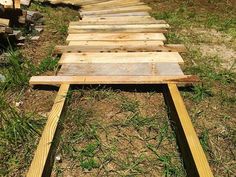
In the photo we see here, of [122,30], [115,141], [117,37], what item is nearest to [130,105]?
[115,141]

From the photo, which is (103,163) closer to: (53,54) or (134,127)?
(134,127)

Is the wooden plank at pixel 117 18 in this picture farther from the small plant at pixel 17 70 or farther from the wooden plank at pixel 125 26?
the small plant at pixel 17 70

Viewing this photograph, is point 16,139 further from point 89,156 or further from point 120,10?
point 120,10

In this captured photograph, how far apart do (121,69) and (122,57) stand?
1.29 ft

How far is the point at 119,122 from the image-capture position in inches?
160

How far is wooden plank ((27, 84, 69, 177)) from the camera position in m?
3.10

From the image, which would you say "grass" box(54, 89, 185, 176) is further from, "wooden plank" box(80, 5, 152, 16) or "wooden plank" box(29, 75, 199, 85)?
"wooden plank" box(80, 5, 152, 16)

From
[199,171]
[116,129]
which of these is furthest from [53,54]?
[199,171]

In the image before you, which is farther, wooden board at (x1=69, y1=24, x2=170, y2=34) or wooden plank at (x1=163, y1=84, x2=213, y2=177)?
wooden board at (x1=69, y1=24, x2=170, y2=34)

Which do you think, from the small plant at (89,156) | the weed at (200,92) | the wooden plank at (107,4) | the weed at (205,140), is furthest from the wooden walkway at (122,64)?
the wooden plank at (107,4)

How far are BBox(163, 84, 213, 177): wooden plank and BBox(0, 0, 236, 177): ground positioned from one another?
4.0 inches

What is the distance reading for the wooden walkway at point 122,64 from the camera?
3.41m

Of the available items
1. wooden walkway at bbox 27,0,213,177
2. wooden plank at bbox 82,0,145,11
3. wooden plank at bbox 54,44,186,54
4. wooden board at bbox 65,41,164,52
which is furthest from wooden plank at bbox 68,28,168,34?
wooden plank at bbox 82,0,145,11

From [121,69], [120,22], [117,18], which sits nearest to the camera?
[121,69]
